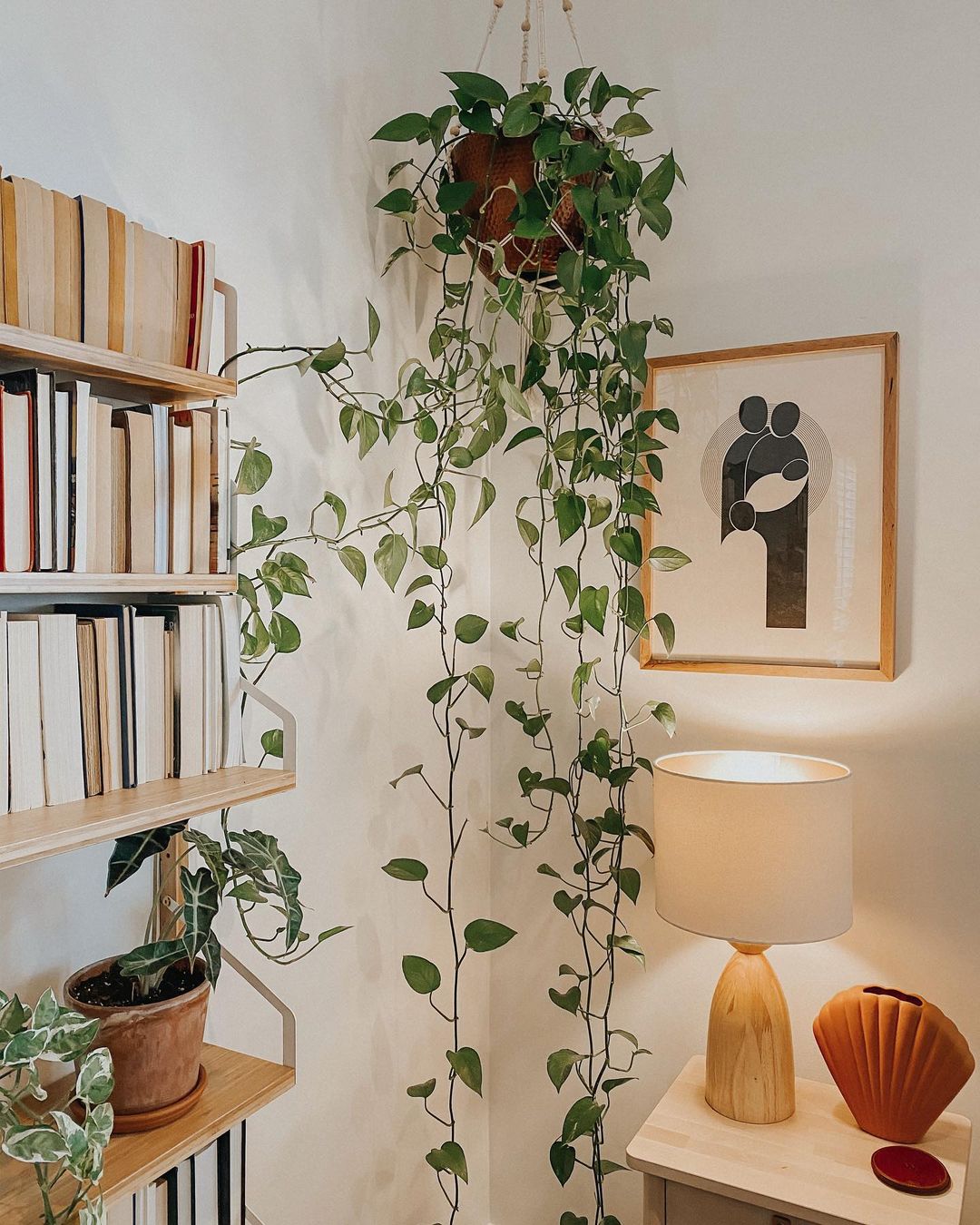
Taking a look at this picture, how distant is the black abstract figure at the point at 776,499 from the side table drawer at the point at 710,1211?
3.00ft

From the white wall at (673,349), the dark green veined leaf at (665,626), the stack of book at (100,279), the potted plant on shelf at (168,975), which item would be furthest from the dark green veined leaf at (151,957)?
the dark green veined leaf at (665,626)

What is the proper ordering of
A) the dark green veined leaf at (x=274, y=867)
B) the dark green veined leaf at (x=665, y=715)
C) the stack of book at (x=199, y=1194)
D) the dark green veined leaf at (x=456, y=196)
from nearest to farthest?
the stack of book at (x=199, y=1194)
the dark green veined leaf at (x=274, y=867)
the dark green veined leaf at (x=456, y=196)
the dark green veined leaf at (x=665, y=715)

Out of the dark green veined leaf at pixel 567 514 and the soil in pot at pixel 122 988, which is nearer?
the soil in pot at pixel 122 988

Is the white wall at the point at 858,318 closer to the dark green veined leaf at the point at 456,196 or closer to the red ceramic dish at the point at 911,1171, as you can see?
the red ceramic dish at the point at 911,1171

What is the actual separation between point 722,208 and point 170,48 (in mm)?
992

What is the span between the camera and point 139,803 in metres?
1.00

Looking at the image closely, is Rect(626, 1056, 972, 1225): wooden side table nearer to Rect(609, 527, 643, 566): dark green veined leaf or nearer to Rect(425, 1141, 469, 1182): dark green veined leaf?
Rect(425, 1141, 469, 1182): dark green veined leaf

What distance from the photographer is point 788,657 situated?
176cm

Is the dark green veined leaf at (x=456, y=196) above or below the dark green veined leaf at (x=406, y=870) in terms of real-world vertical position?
above

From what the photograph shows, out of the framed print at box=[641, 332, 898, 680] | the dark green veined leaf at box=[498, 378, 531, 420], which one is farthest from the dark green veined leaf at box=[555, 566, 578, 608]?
the dark green veined leaf at box=[498, 378, 531, 420]

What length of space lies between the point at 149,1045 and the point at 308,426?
0.94m

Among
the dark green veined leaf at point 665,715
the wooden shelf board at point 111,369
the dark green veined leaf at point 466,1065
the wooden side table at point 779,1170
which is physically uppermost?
the wooden shelf board at point 111,369

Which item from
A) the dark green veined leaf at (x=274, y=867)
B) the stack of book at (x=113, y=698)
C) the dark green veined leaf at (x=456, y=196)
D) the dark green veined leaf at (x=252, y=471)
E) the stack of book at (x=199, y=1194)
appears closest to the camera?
the stack of book at (x=113, y=698)

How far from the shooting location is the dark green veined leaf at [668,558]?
1.72 meters
